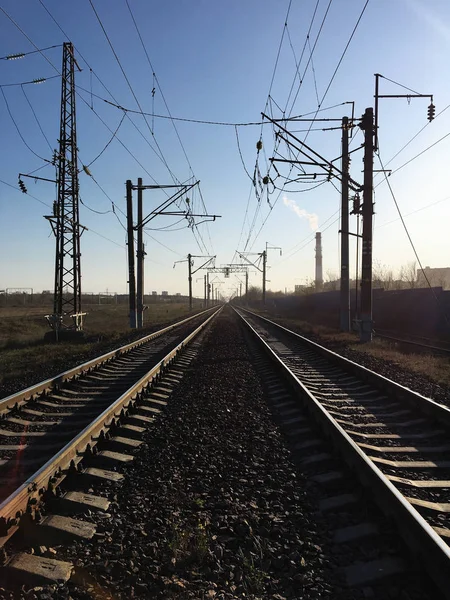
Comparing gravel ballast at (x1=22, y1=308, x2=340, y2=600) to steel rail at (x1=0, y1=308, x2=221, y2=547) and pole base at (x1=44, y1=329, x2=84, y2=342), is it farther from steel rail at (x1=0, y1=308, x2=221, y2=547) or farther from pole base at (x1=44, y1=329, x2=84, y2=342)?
pole base at (x1=44, y1=329, x2=84, y2=342)

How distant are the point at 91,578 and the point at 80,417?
4.18m

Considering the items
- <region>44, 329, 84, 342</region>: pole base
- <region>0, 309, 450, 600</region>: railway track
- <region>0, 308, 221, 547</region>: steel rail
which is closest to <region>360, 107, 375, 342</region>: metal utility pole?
<region>0, 309, 450, 600</region>: railway track

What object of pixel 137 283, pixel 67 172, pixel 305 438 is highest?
pixel 67 172

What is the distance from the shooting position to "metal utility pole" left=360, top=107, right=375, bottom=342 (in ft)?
58.1

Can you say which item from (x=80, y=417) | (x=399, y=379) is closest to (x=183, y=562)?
(x=80, y=417)

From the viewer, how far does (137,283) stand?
29.5 meters

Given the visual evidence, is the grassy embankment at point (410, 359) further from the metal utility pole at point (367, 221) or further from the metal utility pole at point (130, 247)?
the metal utility pole at point (130, 247)

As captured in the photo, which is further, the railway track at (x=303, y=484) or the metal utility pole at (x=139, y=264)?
the metal utility pole at (x=139, y=264)

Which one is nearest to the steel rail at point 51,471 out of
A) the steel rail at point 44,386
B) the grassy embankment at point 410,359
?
the steel rail at point 44,386

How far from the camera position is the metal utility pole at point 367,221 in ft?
58.1

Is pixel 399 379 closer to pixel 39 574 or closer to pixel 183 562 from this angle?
pixel 183 562

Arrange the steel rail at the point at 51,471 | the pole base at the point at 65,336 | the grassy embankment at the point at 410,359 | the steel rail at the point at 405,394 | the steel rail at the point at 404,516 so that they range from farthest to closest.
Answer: the pole base at the point at 65,336 < the grassy embankment at the point at 410,359 < the steel rail at the point at 405,394 < the steel rail at the point at 51,471 < the steel rail at the point at 404,516

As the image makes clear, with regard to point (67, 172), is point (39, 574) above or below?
below

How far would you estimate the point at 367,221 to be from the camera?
17906 millimetres
